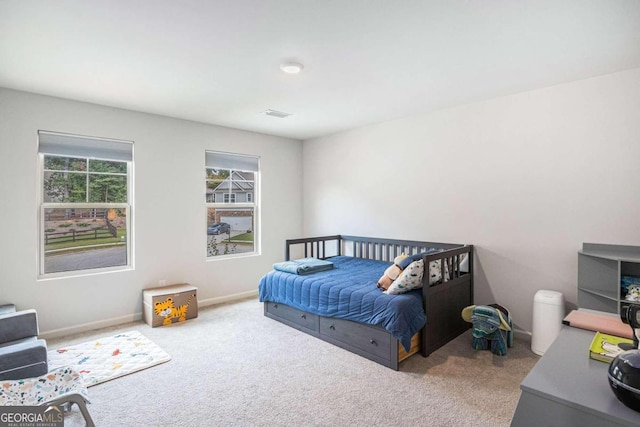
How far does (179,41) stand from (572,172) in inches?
138

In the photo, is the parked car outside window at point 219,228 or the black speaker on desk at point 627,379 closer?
the black speaker on desk at point 627,379

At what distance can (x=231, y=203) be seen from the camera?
5.04m

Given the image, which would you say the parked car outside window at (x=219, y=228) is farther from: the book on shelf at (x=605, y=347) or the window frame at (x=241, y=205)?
the book on shelf at (x=605, y=347)

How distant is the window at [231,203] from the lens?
484 cm

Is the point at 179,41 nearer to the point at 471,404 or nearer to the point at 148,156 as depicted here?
the point at 148,156

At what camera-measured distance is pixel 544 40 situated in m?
2.32

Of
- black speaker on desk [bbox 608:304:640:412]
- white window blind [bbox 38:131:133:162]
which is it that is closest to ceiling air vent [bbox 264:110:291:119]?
white window blind [bbox 38:131:133:162]

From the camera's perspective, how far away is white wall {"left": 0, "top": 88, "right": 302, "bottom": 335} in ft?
10.9

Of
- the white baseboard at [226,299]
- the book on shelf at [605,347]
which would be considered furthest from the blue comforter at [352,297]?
the book on shelf at [605,347]

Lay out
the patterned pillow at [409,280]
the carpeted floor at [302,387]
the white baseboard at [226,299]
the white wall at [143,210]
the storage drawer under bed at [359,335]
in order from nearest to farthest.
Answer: the carpeted floor at [302,387]
the storage drawer under bed at [359,335]
the patterned pillow at [409,280]
the white wall at [143,210]
the white baseboard at [226,299]

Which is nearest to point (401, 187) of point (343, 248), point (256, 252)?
point (343, 248)

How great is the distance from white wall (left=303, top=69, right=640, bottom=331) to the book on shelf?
2.01m

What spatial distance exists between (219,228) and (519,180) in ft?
12.8

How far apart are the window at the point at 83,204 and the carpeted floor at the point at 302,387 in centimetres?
92
